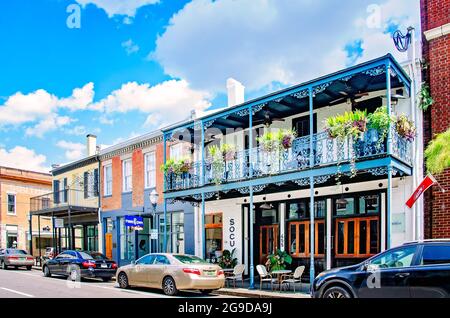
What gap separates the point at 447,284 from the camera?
27.1ft

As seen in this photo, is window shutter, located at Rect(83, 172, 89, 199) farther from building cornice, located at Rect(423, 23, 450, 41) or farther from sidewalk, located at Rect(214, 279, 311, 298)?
building cornice, located at Rect(423, 23, 450, 41)

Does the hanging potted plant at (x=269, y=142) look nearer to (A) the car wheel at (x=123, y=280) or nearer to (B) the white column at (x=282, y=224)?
(B) the white column at (x=282, y=224)

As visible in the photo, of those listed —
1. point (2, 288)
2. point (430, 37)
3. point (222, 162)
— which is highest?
point (430, 37)

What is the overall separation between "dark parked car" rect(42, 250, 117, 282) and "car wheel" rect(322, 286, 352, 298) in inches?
463

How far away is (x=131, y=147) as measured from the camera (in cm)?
2473

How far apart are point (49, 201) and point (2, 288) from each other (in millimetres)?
17242

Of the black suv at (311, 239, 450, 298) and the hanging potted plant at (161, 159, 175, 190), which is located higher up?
the hanging potted plant at (161, 159, 175, 190)

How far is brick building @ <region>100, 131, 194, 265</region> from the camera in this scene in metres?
22.0

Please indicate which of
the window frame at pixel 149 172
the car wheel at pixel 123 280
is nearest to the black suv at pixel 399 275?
the car wheel at pixel 123 280

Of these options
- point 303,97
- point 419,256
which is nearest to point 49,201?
point 303,97

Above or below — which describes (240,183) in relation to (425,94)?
below

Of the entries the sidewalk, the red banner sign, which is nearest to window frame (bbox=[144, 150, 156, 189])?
the sidewalk

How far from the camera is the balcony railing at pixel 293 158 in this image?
13.3 m
